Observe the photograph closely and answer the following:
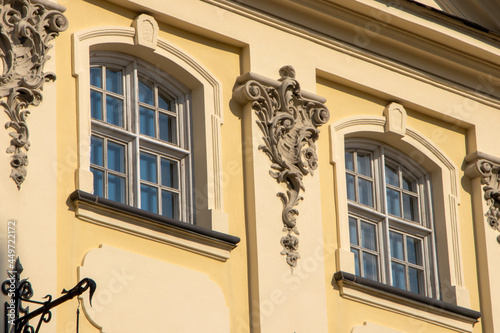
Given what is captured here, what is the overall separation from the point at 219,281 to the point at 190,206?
86 centimetres

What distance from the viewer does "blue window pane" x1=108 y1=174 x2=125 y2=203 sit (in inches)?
527

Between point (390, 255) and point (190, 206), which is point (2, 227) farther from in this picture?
point (390, 255)

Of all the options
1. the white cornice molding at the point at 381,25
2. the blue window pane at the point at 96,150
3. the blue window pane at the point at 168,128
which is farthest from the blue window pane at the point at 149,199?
the white cornice molding at the point at 381,25

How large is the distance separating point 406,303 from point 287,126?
7.59 feet

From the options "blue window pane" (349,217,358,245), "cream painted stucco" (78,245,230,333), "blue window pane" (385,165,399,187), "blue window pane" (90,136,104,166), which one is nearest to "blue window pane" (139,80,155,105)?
"blue window pane" (90,136,104,166)

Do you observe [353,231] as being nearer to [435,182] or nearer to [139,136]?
[435,182]

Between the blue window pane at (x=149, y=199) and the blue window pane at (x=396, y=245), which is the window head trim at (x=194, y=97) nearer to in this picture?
the blue window pane at (x=149, y=199)

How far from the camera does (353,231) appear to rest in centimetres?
1538

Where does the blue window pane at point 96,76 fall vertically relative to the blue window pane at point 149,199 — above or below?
above

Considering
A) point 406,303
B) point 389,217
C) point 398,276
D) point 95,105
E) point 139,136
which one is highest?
point 95,105

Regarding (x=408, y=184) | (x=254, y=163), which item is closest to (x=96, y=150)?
(x=254, y=163)

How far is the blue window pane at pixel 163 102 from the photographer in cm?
1429

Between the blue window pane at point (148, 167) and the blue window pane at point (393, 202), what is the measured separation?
3255 millimetres

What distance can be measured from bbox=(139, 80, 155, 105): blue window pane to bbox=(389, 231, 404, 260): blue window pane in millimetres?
3382
